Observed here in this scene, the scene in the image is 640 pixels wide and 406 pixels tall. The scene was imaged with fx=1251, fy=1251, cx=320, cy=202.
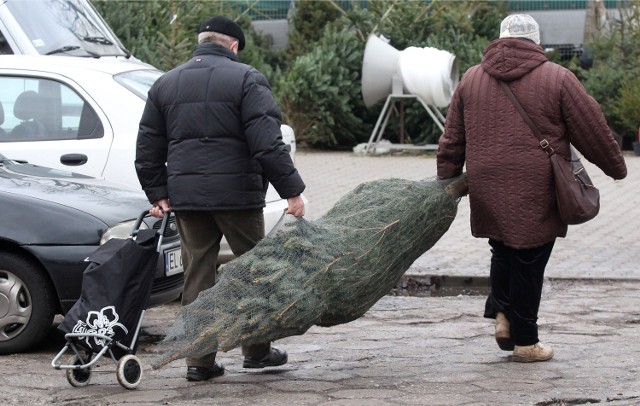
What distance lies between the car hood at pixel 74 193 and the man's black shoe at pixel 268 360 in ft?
3.71

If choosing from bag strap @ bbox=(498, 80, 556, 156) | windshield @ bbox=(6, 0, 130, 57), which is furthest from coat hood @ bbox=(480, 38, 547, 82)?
windshield @ bbox=(6, 0, 130, 57)

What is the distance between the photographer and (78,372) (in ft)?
19.6

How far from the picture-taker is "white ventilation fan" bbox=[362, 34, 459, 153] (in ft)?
56.6

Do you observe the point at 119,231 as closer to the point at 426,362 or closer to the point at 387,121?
the point at 426,362

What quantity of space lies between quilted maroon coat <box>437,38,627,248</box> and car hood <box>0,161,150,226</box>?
198 cm

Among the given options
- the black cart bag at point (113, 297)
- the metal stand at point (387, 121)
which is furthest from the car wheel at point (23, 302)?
the metal stand at point (387, 121)

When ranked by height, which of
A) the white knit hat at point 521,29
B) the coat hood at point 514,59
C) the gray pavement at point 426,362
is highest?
the white knit hat at point 521,29

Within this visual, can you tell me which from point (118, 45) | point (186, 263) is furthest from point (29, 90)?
point (186, 263)

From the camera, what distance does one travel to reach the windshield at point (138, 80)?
344 inches

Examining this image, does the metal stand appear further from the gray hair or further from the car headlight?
the gray hair

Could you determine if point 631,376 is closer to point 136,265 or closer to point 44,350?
point 136,265

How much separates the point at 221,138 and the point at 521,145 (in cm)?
146

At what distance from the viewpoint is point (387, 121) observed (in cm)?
1875

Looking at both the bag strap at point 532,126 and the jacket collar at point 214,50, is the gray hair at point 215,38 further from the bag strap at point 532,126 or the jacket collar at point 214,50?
the bag strap at point 532,126
